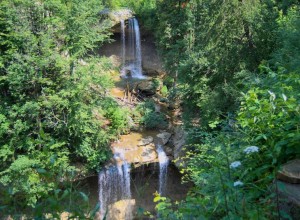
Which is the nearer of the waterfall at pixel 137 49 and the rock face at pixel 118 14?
the rock face at pixel 118 14

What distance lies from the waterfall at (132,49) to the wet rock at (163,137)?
22.4 feet

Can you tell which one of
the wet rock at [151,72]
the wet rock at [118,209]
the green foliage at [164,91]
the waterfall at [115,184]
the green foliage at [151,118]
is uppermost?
the wet rock at [151,72]

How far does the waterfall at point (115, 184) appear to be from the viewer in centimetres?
1205

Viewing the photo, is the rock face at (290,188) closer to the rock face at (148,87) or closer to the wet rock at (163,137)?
the wet rock at (163,137)

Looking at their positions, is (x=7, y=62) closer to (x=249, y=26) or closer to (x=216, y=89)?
(x=216, y=89)

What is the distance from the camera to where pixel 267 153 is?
301 cm

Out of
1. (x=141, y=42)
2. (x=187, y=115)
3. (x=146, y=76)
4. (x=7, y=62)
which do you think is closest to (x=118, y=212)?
(x=187, y=115)

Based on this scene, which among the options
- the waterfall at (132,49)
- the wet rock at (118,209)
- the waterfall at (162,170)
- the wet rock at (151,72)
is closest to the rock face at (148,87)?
the wet rock at (151,72)

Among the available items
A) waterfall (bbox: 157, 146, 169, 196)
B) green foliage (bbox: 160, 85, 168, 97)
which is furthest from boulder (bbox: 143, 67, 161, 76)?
waterfall (bbox: 157, 146, 169, 196)

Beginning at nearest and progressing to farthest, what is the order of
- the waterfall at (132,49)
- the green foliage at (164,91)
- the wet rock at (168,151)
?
the wet rock at (168,151), the green foliage at (164,91), the waterfall at (132,49)

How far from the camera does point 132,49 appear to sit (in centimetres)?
2059

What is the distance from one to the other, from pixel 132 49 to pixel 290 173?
1845cm

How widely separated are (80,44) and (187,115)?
457 cm

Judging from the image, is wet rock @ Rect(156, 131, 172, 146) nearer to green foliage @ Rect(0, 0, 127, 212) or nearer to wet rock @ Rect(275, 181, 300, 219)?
green foliage @ Rect(0, 0, 127, 212)
